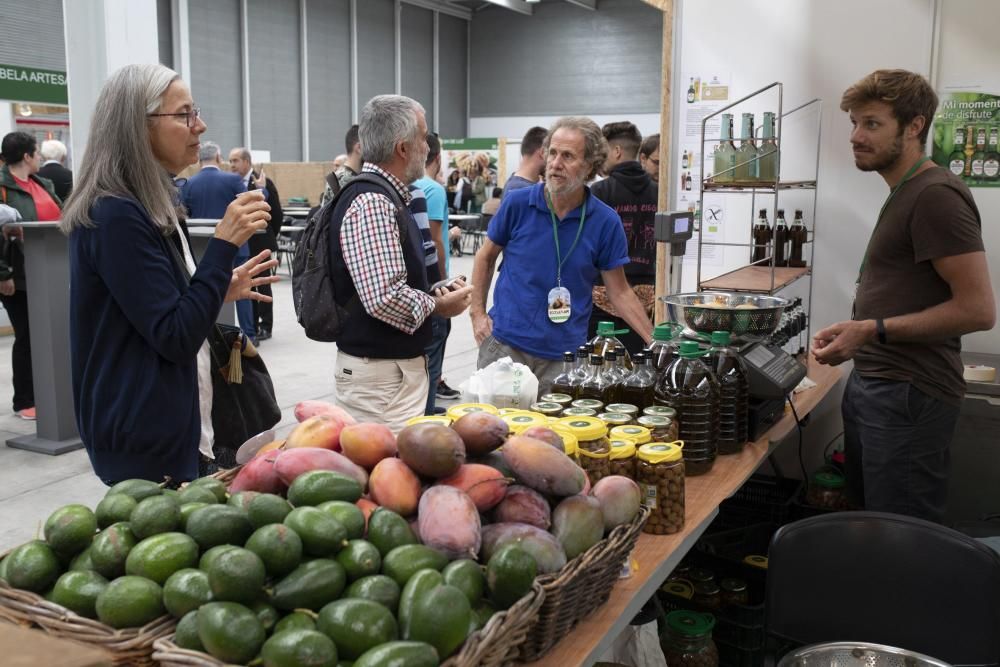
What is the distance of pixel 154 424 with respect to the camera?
199cm

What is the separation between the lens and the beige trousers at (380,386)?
9.07 feet

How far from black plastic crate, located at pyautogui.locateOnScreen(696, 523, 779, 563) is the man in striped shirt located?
1.10 metres

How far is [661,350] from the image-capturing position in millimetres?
2451

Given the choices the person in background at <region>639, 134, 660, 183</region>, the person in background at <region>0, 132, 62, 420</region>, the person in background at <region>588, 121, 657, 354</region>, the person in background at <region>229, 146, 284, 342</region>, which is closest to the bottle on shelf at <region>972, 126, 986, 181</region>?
the person in background at <region>588, 121, 657, 354</region>

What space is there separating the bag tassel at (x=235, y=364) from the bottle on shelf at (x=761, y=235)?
254 centimetres

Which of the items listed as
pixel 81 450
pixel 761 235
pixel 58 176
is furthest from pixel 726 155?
pixel 58 176

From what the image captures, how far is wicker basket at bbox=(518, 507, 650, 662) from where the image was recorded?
1266 mm

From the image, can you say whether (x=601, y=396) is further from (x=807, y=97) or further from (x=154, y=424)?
(x=807, y=97)

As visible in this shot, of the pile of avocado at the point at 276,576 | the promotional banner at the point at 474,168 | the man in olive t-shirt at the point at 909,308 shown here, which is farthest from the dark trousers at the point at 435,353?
the promotional banner at the point at 474,168

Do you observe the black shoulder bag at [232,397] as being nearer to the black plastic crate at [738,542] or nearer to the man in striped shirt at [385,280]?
the man in striped shirt at [385,280]

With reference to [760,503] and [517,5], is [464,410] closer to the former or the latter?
[760,503]

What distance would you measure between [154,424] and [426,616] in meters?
1.17

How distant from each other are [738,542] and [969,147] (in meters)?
1.99

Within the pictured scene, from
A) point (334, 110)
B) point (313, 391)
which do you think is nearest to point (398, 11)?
point (334, 110)
